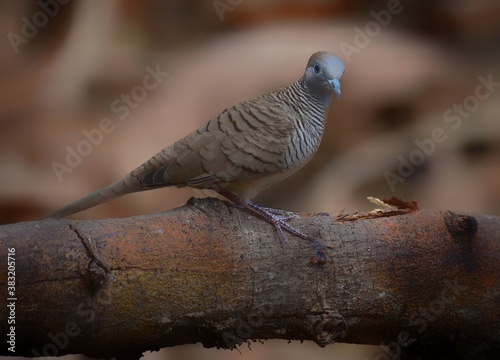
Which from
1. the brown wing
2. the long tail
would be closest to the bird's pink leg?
the brown wing

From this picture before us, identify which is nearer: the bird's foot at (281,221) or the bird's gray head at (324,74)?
the bird's foot at (281,221)

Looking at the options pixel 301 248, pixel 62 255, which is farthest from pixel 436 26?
pixel 62 255

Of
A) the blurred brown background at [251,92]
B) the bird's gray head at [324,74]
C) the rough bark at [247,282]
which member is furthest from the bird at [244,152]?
the blurred brown background at [251,92]

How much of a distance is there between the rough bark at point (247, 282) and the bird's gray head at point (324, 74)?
513mm

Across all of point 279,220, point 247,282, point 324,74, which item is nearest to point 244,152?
point 279,220

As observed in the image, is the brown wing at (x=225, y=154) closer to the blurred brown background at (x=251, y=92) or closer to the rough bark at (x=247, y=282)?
the rough bark at (x=247, y=282)

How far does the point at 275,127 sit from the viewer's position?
282 cm

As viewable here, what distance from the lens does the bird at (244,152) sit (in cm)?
270

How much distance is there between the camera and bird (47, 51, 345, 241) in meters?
2.70

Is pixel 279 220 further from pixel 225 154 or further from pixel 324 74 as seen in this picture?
pixel 324 74

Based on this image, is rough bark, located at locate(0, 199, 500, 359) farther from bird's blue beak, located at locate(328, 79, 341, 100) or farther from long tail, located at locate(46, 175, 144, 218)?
bird's blue beak, located at locate(328, 79, 341, 100)

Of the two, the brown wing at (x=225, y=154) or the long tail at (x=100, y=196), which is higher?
the brown wing at (x=225, y=154)

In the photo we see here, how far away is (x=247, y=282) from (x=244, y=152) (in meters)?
0.55

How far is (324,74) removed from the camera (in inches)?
111
